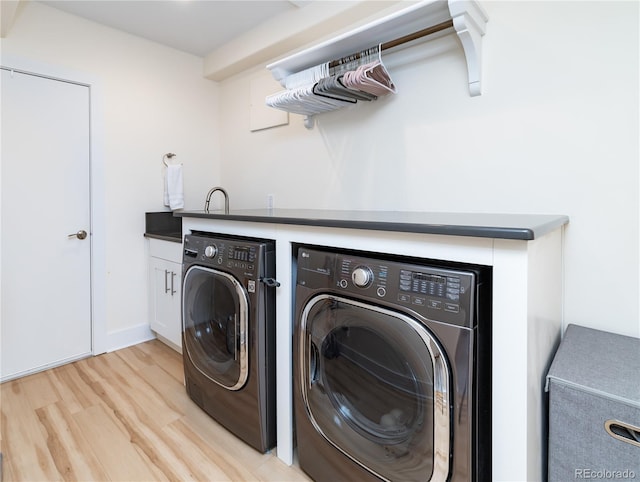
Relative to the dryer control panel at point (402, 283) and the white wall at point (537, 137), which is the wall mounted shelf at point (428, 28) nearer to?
the white wall at point (537, 137)

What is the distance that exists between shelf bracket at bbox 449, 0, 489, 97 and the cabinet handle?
51.6 inches

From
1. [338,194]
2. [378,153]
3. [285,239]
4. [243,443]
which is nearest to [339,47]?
[378,153]

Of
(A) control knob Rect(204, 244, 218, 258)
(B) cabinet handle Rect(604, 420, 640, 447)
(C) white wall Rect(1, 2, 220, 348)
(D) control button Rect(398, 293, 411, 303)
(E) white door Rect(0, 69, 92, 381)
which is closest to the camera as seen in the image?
(B) cabinet handle Rect(604, 420, 640, 447)

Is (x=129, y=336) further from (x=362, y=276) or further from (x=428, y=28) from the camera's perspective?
(x=428, y=28)

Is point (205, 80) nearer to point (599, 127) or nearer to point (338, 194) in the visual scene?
point (338, 194)

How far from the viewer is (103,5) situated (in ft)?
7.10

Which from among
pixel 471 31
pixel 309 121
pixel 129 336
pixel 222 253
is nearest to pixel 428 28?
pixel 471 31

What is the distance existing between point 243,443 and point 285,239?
38.0 inches

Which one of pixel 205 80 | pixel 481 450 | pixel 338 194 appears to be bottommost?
pixel 481 450

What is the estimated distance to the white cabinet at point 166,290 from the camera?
7.59 feet

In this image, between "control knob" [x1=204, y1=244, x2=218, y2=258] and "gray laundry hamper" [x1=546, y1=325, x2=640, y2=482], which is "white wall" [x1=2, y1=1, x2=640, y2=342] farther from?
"control knob" [x1=204, y1=244, x2=218, y2=258]

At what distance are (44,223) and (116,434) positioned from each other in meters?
1.43

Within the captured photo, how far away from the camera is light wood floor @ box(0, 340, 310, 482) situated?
1401 mm

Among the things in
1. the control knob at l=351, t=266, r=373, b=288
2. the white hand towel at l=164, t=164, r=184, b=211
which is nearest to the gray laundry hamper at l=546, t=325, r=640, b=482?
the control knob at l=351, t=266, r=373, b=288
